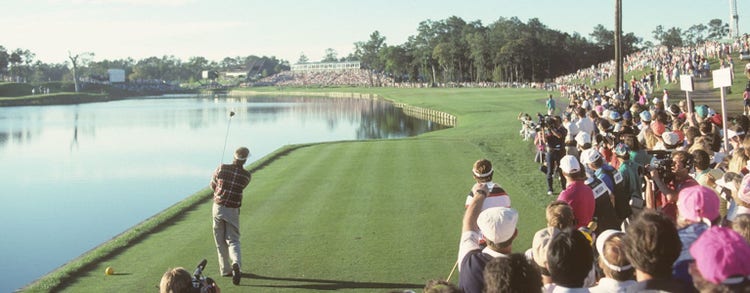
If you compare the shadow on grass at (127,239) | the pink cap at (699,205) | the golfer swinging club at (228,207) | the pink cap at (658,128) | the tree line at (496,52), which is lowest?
the shadow on grass at (127,239)

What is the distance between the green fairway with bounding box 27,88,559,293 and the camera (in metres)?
9.44

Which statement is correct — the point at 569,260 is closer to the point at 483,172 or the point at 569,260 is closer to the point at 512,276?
the point at 512,276

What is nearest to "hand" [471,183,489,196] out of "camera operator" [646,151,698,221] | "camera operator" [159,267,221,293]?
"camera operator" [646,151,698,221]

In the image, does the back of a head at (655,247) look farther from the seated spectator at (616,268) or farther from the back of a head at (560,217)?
the back of a head at (560,217)

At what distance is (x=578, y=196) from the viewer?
7.00 metres

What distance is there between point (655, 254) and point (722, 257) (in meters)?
0.53

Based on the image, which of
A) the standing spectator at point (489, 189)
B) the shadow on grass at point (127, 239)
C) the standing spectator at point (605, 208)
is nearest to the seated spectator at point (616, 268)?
the standing spectator at point (489, 189)

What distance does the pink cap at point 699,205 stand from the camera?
4984 millimetres

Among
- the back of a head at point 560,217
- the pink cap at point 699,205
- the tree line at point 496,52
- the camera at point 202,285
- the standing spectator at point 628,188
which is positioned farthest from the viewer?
the tree line at point 496,52

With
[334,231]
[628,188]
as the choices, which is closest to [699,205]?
[628,188]

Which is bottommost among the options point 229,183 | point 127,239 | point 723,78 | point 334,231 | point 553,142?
point 127,239

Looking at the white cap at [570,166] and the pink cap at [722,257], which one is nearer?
the pink cap at [722,257]

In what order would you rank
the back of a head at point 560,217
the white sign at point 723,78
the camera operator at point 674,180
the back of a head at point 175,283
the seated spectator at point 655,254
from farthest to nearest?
1. the white sign at point 723,78
2. the camera operator at point 674,180
3. the back of a head at point 560,217
4. the back of a head at point 175,283
5. the seated spectator at point 655,254

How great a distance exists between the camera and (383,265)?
31.5 ft
